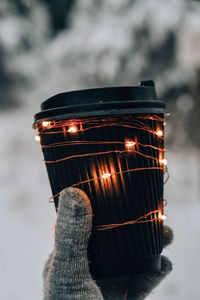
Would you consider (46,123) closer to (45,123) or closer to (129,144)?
(45,123)

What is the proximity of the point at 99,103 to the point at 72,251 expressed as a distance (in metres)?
0.30

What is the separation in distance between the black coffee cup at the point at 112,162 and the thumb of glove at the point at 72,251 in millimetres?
31

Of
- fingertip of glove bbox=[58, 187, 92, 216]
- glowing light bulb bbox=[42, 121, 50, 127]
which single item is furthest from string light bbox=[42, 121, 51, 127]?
fingertip of glove bbox=[58, 187, 92, 216]

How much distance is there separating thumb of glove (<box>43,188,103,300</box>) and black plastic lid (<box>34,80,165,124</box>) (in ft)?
0.50

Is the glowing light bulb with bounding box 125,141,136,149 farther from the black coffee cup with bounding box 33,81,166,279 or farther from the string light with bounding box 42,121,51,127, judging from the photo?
the string light with bounding box 42,121,51,127

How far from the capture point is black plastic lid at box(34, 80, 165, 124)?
51cm

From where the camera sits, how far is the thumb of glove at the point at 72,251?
1.69 feet

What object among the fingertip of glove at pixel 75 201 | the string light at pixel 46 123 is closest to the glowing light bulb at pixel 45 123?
the string light at pixel 46 123

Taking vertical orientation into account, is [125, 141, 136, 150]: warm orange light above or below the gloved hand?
above

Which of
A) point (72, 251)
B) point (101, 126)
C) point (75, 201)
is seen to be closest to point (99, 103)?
point (101, 126)

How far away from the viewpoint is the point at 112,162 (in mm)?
535

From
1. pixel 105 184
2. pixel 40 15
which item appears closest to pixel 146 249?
pixel 105 184

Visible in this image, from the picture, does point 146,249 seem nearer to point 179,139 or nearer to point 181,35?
point 179,139

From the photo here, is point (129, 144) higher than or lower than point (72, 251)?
higher
